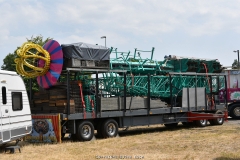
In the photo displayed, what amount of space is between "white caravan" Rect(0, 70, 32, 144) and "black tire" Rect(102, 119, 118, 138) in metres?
3.66

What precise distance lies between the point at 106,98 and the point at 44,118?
2.79 m

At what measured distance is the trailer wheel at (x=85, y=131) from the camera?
15.2 metres

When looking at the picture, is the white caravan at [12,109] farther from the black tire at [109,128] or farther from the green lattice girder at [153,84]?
the green lattice girder at [153,84]

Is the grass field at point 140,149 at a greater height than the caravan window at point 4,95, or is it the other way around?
the caravan window at point 4,95

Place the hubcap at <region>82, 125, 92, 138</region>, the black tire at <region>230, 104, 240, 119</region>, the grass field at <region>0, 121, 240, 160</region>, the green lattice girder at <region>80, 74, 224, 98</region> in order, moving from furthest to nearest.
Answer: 1. the black tire at <region>230, 104, 240, 119</region>
2. the green lattice girder at <region>80, 74, 224, 98</region>
3. the hubcap at <region>82, 125, 92, 138</region>
4. the grass field at <region>0, 121, 240, 160</region>

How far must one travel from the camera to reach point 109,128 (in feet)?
54.1

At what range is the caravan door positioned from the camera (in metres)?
11.8

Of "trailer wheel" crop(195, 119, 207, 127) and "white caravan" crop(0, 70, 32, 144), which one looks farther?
"trailer wheel" crop(195, 119, 207, 127)

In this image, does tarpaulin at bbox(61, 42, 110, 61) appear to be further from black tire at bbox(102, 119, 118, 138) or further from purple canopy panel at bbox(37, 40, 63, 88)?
black tire at bbox(102, 119, 118, 138)

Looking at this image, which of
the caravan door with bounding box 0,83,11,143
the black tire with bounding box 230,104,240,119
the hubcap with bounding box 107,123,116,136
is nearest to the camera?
the caravan door with bounding box 0,83,11,143

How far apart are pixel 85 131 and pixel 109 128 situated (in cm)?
130

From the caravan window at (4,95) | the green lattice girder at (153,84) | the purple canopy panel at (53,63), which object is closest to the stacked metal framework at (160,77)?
the green lattice girder at (153,84)

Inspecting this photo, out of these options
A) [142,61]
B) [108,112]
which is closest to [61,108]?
[108,112]

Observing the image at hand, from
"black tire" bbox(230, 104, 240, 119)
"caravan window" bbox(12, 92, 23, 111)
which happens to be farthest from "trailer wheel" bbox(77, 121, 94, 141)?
"black tire" bbox(230, 104, 240, 119)
